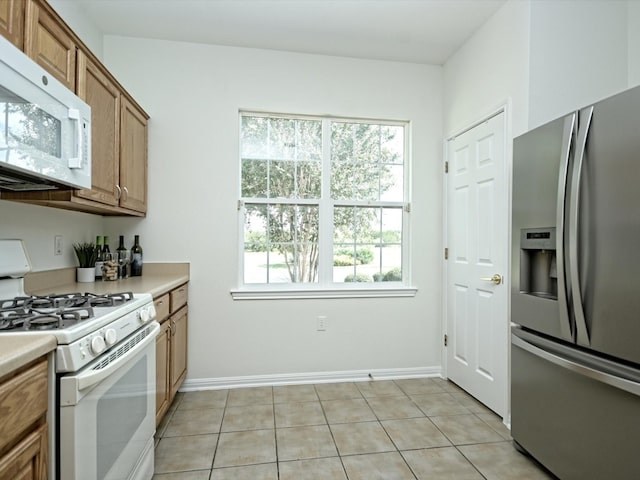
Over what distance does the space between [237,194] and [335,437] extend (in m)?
1.93

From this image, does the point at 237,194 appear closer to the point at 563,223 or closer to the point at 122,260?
the point at 122,260

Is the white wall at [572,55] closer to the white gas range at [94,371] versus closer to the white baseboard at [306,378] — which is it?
the white baseboard at [306,378]

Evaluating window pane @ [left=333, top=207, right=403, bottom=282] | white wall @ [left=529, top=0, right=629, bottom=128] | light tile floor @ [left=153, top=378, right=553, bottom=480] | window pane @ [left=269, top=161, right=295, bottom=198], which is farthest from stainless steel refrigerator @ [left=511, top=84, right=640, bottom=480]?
window pane @ [left=269, top=161, right=295, bottom=198]

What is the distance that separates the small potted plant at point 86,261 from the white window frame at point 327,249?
3.28 ft

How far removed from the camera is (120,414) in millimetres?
1394

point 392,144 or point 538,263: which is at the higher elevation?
point 392,144

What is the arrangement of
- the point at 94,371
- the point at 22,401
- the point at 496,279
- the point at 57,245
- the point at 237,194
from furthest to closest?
the point at 237,194 → the point at 496,279 → the point at 57,245 → the point at 94,371 → the point at 22,401

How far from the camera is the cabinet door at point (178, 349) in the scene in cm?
240

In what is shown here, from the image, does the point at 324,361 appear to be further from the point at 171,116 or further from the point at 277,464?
the point at 171,116

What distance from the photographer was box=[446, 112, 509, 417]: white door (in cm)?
239

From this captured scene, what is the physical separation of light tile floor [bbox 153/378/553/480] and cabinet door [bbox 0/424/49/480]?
0.94 meters

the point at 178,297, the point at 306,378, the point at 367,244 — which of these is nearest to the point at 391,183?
the point at 367,244

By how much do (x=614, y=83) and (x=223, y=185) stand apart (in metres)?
2.79

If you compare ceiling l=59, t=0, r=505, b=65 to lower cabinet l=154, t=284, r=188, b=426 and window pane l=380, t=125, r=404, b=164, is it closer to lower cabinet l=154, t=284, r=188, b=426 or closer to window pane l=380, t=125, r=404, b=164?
window pane l=380, t=125, r=404, b=164
